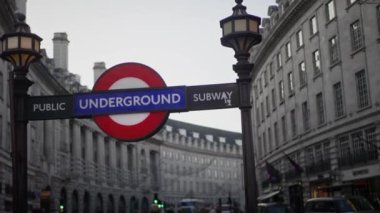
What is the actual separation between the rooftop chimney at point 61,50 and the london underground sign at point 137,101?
57.1 metres

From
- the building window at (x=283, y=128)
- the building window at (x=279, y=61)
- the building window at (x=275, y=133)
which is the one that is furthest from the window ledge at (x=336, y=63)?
the building window at (x=275, y=133)

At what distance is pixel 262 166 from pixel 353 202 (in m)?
42.0

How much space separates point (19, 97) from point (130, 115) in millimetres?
1829

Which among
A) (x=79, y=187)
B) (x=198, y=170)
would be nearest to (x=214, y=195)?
(x=198, y=170)

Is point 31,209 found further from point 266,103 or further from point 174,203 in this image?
point 174,203

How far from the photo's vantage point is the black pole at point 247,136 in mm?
7445

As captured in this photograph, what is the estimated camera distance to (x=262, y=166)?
63.0 m

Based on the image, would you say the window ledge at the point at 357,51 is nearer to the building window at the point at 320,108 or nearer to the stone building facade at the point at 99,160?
the building window at the point at 320,108

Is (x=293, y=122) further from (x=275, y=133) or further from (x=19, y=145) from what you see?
(x=19, y=145)

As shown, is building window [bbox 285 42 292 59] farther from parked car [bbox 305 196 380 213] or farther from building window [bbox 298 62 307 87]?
parked car [bbox 305 196 380 213]

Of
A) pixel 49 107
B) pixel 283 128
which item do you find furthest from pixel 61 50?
pixel 49 107

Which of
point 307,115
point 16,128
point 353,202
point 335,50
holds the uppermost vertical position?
point 335,50

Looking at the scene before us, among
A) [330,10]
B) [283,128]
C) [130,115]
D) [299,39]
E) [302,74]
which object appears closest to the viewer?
[130,115]

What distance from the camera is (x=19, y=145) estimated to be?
810 cm
